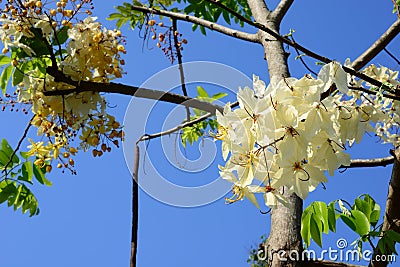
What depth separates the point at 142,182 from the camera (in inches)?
54.1

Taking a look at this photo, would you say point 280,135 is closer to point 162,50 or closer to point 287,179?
point 287,179

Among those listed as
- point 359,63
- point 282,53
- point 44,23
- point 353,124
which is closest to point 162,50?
point 282,53

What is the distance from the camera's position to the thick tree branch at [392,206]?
1.27 metres

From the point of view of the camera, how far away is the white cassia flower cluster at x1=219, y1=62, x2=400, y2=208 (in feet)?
2.46

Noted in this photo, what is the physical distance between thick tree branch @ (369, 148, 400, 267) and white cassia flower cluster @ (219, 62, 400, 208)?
1.64 feet

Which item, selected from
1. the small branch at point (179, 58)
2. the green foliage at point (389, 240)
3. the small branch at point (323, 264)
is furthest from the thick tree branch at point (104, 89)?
the green foliage at point (389, 240)

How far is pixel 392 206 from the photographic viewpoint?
1.30m

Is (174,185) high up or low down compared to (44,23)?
down

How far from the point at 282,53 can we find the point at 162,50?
1.60 feet

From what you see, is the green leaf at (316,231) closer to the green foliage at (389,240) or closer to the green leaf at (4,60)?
the green foliage at (389,240)

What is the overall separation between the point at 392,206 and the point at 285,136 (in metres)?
0.69

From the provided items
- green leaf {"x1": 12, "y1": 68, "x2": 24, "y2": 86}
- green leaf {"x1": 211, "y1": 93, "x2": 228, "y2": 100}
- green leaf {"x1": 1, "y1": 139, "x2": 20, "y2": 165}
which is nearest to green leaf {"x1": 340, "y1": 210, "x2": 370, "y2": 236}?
green leaf {"x1": 211, "y1": 93, "x2": 228, "y2": 100}

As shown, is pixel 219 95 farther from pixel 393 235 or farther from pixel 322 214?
pixel 393 235

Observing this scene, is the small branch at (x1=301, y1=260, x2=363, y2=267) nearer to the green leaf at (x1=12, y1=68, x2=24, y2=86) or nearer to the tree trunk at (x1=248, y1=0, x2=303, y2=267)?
the tree trunk at (x1=248, y1=0, x2=303, y2=267)
